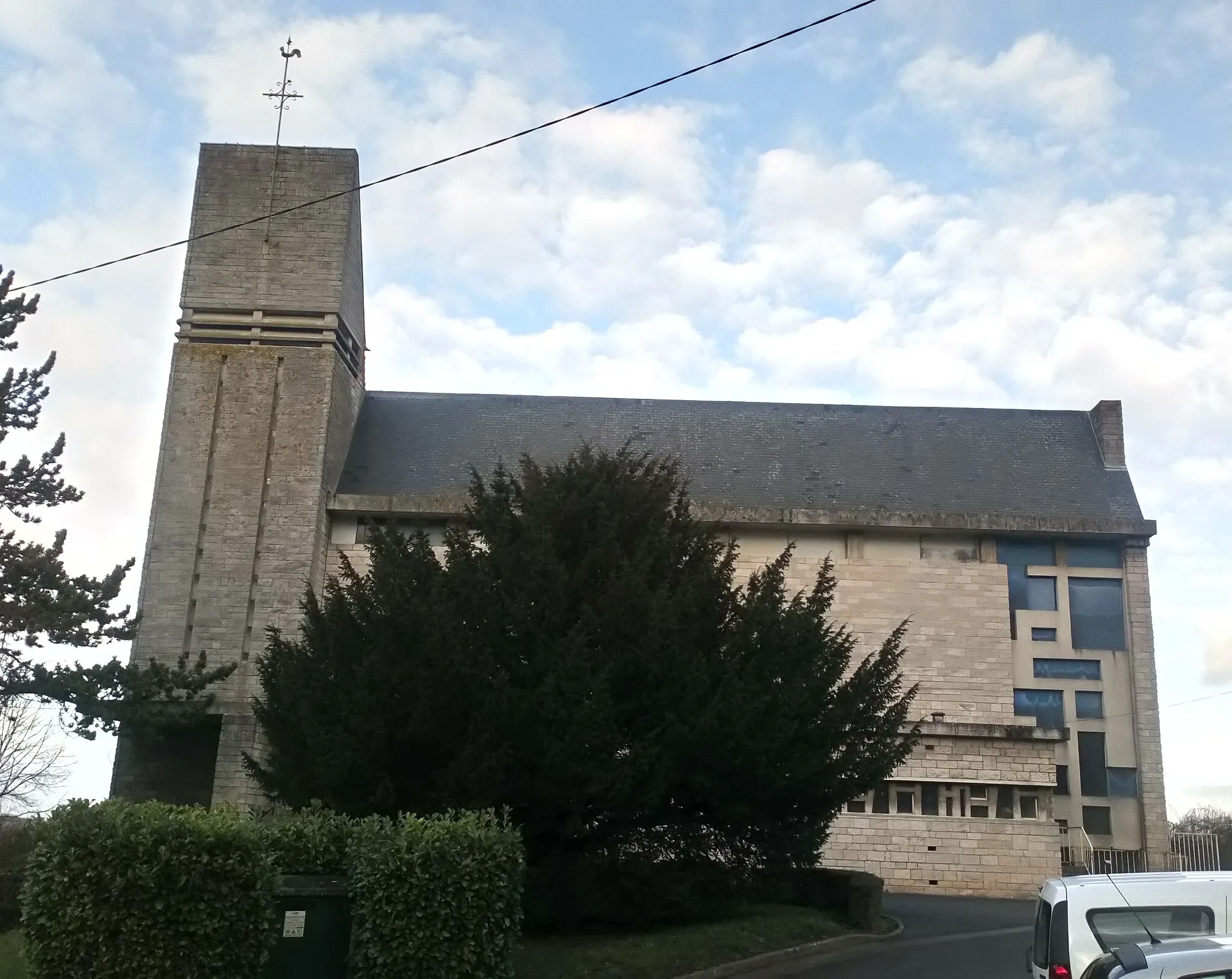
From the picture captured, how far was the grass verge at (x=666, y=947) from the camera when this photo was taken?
39.0 feet

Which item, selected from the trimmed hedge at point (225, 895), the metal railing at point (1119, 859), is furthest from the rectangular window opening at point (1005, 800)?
the trimmed hedge at point (225, 895)

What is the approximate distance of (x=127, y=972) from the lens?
9.59 metres

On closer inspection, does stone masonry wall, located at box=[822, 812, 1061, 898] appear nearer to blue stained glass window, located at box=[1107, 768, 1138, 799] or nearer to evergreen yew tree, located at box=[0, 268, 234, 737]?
blue stained glass window, located at box=[1107, 768, 1138, 799]

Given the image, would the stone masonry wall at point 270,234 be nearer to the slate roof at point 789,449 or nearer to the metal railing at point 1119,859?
the slate roof at point 789,449

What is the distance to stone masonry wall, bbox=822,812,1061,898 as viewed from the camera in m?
23.1

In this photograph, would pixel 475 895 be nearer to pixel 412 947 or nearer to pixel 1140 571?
pixel 412 947

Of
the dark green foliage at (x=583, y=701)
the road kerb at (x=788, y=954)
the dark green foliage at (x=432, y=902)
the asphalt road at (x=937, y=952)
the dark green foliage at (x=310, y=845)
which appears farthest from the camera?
the dark green foliage at (x=583, y=701)

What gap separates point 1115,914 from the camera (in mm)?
8680

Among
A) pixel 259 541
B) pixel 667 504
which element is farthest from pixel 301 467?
pixel 667 504

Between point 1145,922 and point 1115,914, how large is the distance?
0.30 metres

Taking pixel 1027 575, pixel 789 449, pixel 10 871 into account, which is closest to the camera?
pixel 10 871

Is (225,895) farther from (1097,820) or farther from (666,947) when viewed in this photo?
(1097,820)

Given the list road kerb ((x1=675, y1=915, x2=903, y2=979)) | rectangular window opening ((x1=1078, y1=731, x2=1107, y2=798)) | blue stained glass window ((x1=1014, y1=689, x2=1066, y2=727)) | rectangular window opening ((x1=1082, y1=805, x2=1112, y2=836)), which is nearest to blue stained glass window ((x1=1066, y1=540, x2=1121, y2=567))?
blue stained glass window ((x1=1014, y1=689, x2=1066, y2=727))

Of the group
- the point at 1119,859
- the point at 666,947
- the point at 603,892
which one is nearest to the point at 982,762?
the point at 1119,859
